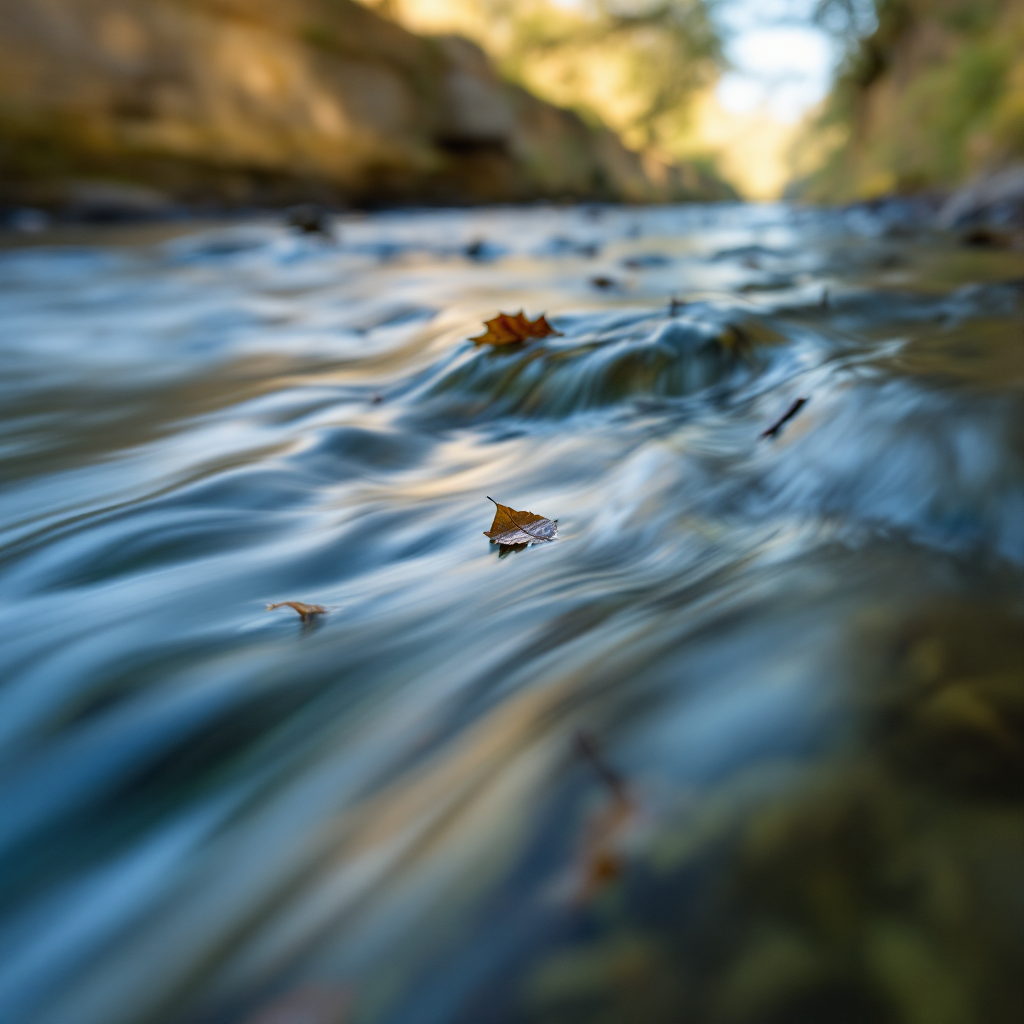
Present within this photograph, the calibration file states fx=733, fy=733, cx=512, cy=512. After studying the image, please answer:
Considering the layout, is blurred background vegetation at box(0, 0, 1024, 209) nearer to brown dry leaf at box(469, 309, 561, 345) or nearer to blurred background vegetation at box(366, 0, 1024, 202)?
blurred background vegetation at box(366, 0, 1024, 202)

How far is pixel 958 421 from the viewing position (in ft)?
3.45

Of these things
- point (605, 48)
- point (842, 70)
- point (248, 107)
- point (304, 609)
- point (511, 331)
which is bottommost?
point (304, 609)

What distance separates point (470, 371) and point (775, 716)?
1402 mm

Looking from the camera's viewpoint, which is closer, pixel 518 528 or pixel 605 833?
pixel 605 833

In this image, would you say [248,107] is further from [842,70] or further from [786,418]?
[842,70]

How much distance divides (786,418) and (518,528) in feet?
1.83

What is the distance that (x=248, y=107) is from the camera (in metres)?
9.73

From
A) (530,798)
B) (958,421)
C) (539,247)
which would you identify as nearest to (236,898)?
(530,798)

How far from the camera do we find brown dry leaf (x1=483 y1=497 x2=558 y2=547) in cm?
106

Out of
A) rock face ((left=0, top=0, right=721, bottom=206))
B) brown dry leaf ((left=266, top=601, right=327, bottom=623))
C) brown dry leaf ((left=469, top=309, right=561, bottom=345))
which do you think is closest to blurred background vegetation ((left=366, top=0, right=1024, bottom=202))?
rock face ((left=0, top=0, right=721, bottom=206))

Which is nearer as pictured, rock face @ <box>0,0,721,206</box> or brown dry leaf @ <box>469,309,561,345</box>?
brown dry leaf @ <box>469,309,561,345</box>

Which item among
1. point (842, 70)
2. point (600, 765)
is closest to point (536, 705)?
point (600, 765)

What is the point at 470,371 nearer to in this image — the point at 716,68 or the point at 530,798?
the point at 530,798

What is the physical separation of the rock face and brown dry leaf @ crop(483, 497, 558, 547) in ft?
27.1
